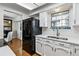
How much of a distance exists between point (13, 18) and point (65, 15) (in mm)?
1319

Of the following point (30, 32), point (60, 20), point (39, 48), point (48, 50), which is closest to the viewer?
point (48, 50)

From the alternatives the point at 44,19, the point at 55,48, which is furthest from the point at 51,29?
the point at 55,48

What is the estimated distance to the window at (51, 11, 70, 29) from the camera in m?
2.00

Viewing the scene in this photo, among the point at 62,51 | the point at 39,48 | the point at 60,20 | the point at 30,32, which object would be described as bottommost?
the point at 39,48

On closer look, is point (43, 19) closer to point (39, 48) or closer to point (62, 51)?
point (39, 48)

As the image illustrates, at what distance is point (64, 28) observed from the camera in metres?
2.06

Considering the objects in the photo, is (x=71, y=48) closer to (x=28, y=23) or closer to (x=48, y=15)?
(x=48, y=15)

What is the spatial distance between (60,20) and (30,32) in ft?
3.26

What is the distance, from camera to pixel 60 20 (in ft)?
7.07

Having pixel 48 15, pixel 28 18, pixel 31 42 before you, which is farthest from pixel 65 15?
pixel 31 42

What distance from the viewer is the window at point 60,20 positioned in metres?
2.00

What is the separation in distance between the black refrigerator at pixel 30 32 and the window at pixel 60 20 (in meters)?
0.55

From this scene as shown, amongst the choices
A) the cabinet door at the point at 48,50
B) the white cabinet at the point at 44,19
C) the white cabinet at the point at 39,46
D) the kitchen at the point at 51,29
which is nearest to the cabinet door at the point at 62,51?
the kitchen at the point at 51,29

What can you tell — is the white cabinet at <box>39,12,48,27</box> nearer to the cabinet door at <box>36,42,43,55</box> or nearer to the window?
the window
